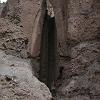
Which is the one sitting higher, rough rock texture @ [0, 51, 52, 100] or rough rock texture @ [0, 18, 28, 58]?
rough rock texture @ [0, 18, 28, 58]

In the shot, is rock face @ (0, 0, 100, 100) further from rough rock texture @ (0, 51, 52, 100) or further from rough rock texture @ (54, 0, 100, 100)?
rough rock texture @ (0, 51, 52, 100)

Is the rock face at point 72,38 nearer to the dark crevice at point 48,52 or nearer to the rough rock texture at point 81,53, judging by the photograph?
the rough rock texture at point 81,53

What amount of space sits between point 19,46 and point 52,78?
31.2 inches

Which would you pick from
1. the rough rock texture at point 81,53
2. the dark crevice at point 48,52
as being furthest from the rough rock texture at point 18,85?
the dark crevice at point 48,52

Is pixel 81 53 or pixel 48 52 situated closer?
pixel 81 53

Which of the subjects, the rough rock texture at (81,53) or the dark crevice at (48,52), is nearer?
the rough rock texture at (81,53)

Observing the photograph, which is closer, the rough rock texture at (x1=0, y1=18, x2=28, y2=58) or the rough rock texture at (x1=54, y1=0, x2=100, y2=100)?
the rough rock texture at (x1=54, y1=0, x2=100, y2=100)

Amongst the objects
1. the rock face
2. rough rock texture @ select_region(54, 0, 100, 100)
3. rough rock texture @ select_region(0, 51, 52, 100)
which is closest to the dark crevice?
the rock face

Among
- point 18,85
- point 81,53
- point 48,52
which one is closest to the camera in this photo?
point 18,85

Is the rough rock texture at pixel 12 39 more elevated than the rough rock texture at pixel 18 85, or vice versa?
the rough rock texture at pixel 12 39

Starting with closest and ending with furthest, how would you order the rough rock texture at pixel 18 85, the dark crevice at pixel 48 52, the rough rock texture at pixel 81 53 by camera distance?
the rough rock texture at pixel 18 85
the rough rock texture at pixel 81 53
the dark crevice at pixel 48 52

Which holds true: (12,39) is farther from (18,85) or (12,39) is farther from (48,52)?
(18,85)

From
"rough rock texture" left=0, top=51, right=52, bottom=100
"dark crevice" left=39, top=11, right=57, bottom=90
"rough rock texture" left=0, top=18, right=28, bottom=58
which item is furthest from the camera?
"dark crevice" left=39, top=11, right=57, bottom=90

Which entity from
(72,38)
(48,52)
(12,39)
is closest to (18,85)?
(12,39)
